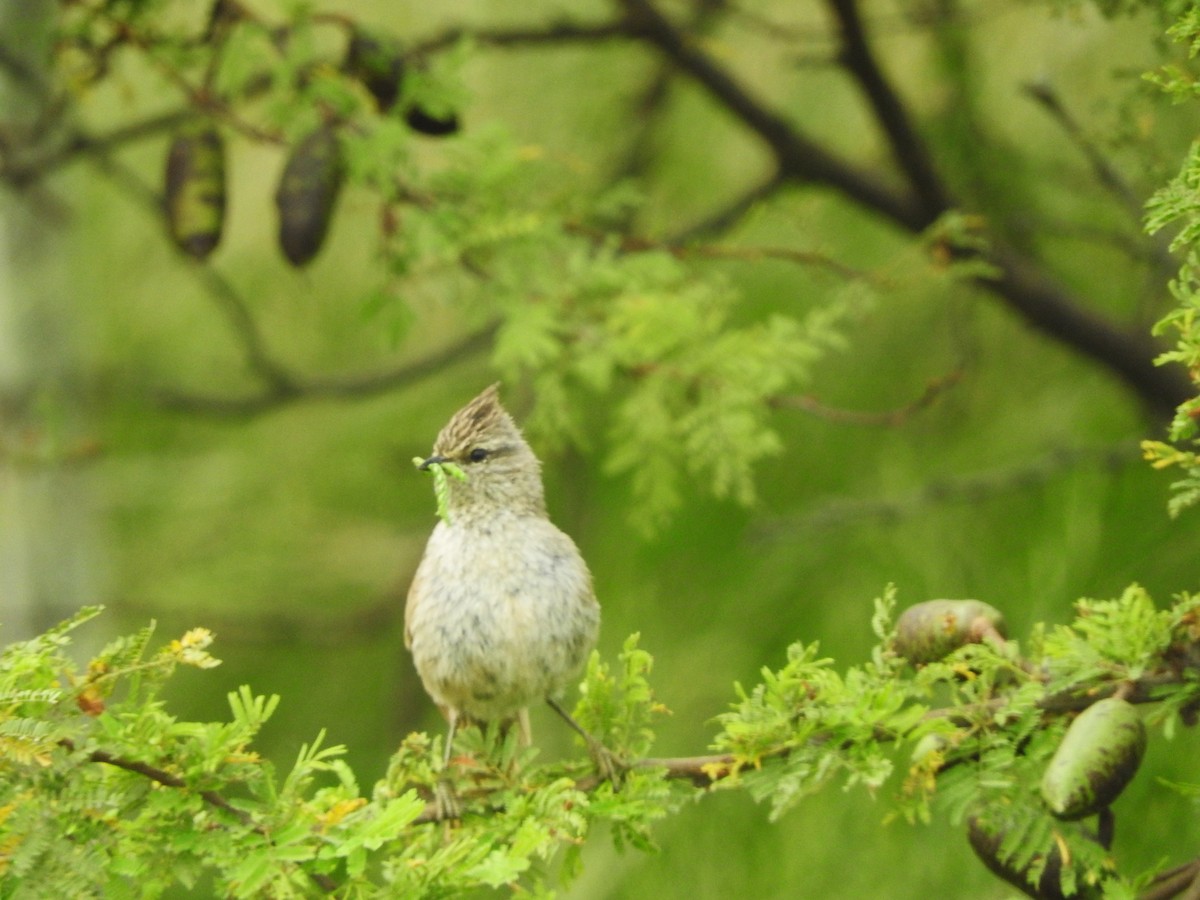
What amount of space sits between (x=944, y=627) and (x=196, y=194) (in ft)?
3.98

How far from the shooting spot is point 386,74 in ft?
6.71

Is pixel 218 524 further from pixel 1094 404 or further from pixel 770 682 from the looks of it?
pixel 770 682

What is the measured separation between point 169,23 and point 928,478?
1536 millimetres

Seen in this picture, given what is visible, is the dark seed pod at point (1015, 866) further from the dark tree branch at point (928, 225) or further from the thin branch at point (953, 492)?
the dark tree branch at point (928, 225)

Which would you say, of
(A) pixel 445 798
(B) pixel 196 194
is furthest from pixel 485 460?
(B) pixel 196 194

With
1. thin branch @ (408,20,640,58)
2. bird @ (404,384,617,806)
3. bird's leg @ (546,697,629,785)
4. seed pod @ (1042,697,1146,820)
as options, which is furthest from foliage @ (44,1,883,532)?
seed pod @ (1042,697,1146,820)

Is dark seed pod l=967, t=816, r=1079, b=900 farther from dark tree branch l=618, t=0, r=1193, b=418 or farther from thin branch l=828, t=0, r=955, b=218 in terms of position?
thin branch l=828, t=0, r=955, b=218

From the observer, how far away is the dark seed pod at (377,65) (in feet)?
6.70

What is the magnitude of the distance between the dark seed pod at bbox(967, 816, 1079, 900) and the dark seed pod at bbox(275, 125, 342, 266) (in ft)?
3.91

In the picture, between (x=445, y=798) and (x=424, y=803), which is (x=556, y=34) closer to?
(x=445, y=798)

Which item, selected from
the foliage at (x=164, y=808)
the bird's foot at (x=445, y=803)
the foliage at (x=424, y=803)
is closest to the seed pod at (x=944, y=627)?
the foliage at (x=424, y=803)

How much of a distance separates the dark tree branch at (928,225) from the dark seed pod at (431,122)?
637 millimetres

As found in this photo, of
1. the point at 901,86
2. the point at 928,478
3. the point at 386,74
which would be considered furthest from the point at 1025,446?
the point at 386,74

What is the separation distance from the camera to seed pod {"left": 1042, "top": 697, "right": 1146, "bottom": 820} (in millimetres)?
975
